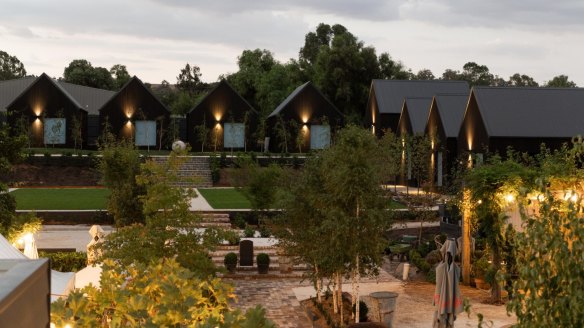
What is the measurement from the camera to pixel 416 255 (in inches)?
1003

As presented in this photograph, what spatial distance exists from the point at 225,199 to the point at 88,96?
4026 centimetres

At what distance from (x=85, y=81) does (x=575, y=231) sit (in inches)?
3738

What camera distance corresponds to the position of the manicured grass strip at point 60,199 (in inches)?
1460

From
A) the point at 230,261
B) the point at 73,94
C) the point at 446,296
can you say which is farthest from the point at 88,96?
the point at 446,296

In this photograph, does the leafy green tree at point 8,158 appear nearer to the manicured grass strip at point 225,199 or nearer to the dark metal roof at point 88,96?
the manicured grass strip at point 225,199

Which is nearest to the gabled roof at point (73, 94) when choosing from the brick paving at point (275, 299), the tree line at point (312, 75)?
the tree line at point (312, 75)

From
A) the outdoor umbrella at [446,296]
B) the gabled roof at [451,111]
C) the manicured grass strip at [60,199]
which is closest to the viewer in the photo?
the outdoor umbrella at [446,296]

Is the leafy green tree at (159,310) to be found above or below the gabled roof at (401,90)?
below

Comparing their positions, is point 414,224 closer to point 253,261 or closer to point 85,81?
point 253,261

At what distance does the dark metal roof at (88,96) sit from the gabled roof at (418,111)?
33.7 metres

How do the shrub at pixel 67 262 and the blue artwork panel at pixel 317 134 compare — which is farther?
the blue artwork panel at pixel 317 134

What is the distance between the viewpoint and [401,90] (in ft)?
196

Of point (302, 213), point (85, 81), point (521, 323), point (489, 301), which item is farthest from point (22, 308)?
point (85, 81)

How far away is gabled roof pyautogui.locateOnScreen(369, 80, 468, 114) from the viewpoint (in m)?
58.2
